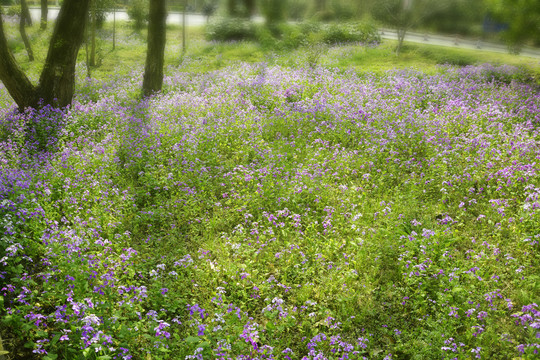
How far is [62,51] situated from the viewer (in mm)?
10594

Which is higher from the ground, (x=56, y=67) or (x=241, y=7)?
(x=241, y=7)

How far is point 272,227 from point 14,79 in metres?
8.49

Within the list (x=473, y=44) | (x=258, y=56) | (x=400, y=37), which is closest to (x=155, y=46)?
(x=258, y=56)

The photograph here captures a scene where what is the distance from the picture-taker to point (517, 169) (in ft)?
25.4

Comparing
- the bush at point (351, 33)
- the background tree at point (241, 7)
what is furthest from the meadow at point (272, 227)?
the background tree at point (241, 7)

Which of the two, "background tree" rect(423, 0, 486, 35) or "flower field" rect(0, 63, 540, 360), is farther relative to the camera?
"background tree" rect(423, 0, 486, 35)

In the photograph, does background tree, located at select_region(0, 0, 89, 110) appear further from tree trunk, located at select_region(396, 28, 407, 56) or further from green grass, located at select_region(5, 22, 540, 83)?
tree trunk, located at select_region(396, 28, 407, 56)

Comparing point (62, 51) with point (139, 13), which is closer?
point (62, 51)

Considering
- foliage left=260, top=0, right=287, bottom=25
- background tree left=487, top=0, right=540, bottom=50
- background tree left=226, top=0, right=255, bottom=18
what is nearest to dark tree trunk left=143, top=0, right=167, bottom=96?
background tree left=487, top=0, right=540, bottom=50

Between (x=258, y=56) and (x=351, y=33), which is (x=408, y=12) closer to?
(x=351, y=33)

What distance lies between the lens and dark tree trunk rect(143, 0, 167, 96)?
12570mm

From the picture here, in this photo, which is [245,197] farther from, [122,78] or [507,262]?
[122,78]

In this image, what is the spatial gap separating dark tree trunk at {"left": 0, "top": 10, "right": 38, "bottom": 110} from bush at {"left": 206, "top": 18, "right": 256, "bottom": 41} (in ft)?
70.9

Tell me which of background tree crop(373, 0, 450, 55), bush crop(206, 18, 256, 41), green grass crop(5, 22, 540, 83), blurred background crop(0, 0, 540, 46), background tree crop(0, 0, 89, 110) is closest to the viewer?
background tree crop(0, 0, 89, 110)
